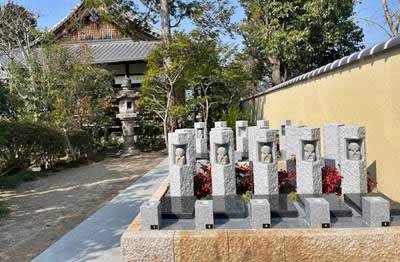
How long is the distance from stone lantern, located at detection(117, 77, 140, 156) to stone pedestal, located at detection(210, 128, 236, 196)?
11.0 m

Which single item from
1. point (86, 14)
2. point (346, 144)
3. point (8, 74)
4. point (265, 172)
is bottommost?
point (265, 172)

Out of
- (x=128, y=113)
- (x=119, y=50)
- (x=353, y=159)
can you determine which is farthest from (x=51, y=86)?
(x=353, y=159)

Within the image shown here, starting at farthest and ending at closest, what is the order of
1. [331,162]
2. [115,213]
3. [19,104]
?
[19,104] → [115,213] → [331,162]

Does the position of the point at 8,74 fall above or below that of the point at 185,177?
above

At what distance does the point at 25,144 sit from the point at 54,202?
3801 millimetres

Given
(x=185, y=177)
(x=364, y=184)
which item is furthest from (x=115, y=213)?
(x=364, y=184)

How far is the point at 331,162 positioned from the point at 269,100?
10107mm

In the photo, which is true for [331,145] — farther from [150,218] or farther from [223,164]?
[150,218]

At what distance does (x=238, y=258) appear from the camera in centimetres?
341

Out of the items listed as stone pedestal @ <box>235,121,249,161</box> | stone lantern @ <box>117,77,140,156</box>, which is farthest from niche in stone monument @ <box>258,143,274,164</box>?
stone lantern @ <box>117,77,140,156</box>

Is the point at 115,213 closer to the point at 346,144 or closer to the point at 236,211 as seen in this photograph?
the point at 236,211

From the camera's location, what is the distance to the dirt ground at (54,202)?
5.03m

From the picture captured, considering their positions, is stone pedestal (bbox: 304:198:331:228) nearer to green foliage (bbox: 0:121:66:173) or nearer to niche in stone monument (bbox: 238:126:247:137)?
niche in stone monument (bbox: 238:126:247:137)

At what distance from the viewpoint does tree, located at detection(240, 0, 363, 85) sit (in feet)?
55.9
